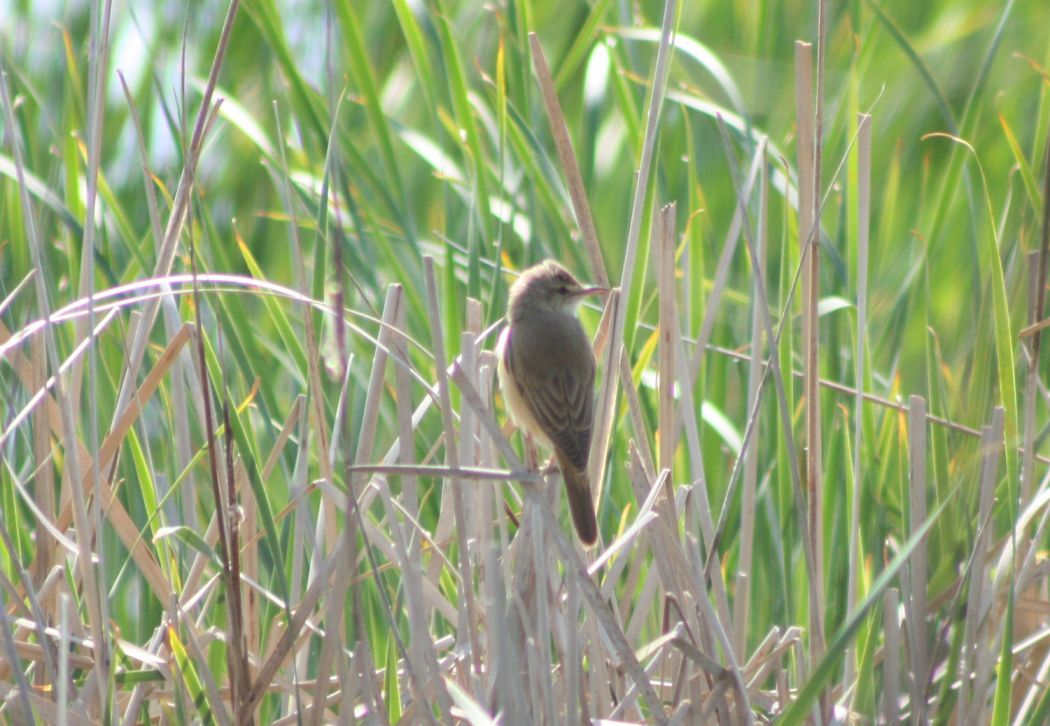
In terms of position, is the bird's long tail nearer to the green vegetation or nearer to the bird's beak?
the green vegetation

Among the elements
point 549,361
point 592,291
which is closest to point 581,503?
point 592,291

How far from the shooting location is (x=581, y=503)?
118 inches

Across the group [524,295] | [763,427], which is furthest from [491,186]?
[763,427]

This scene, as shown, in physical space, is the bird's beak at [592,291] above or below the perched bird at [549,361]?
above

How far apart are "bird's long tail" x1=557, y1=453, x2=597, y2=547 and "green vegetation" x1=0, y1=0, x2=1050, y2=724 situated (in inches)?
3.3

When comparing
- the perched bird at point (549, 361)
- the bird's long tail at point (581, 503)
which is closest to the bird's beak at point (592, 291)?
the perched bird at point (549, 361)

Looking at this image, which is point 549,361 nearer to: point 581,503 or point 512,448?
point 581,503

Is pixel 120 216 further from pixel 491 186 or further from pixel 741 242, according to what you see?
pixel 741 242

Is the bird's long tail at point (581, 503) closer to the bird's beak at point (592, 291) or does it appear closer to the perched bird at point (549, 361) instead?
the perched bird at point (549, 361)

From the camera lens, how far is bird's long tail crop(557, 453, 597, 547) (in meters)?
2.96

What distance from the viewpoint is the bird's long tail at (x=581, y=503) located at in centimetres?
296

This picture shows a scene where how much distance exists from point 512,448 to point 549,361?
3.66ft

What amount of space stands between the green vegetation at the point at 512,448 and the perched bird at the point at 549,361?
0.10m

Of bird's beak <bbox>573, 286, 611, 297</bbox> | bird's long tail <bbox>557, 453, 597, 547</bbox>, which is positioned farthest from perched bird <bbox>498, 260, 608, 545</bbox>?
bird's long tail <bbox>557, 453, 597, 547</bbox>
